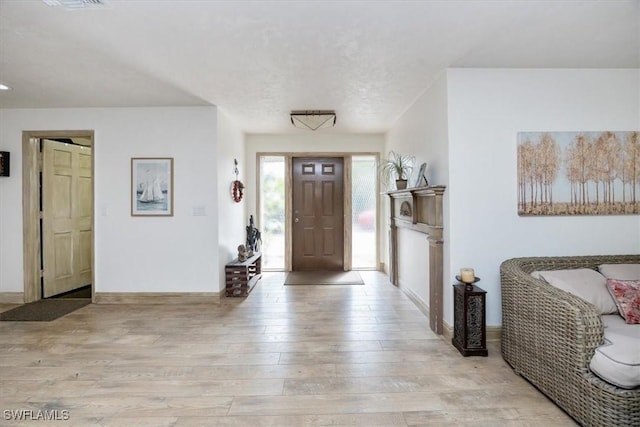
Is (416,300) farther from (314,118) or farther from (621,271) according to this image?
(314,118)

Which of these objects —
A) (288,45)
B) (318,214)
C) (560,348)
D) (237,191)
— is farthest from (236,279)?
(560,348)

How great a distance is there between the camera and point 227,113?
4.51 meters

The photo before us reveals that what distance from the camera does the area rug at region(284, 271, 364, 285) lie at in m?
5.16

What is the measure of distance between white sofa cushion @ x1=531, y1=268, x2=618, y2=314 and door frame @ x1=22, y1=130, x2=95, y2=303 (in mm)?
4747

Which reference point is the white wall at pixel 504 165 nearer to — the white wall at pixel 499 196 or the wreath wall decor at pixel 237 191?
the white wall at pixel 499 196

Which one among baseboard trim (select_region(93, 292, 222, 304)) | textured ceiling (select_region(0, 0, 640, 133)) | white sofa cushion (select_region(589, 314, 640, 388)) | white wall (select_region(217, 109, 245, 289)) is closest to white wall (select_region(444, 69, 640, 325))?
textured ceiling (select_region(0, 0, 640, 133))

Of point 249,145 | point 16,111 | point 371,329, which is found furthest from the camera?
point 249,145

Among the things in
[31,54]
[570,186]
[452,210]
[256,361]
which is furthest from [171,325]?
[570,186]

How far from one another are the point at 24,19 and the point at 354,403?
319 cm

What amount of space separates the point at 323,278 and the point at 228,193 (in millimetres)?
1987

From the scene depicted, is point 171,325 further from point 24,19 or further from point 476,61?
point 476,61

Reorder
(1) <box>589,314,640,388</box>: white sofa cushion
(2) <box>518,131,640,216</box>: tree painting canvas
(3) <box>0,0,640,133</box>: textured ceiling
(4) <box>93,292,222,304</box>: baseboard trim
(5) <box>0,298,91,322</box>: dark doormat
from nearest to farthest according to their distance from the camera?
1. (1) <box>589,314,640,388</box>: white sofa cushion
2. (3) <box>0,0,640,133</box>: textured ceiling
3. (2) <box>518,131,640,216</box>: tree painting canvas
4. (5) <box>0,298,91,322</box>: dark doormat
5. (4) <box>93,292,222,304</box>: baseboard trim

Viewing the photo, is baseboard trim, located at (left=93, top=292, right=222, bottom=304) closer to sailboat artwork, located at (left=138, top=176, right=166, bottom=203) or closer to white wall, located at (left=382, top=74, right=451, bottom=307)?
sailboat artwork, located at (left=138, top=176, right=166, bottom=203)

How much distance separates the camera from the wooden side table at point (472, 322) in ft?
8.75
